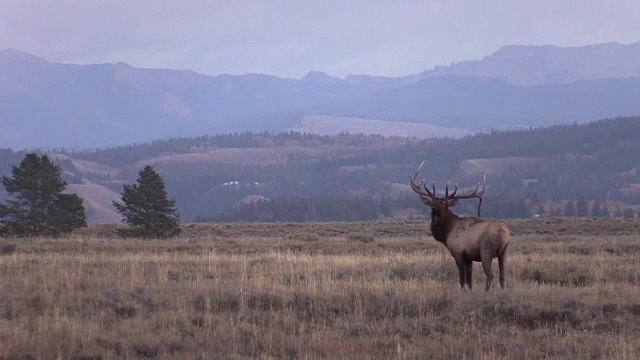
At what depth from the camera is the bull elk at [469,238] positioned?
14.4 meters

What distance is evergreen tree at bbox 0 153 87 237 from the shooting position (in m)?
32.1

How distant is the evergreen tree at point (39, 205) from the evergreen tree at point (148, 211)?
202cm

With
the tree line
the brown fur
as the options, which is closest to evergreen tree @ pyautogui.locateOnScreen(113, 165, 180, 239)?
the tree line

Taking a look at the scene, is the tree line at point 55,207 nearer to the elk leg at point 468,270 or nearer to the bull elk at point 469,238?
the bull elk at point 469,238

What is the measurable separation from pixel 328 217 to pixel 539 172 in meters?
80.8

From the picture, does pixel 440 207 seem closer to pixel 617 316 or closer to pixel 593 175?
pixel 617 316

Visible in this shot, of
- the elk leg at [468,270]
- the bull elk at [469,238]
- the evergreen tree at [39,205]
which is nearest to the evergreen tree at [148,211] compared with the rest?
the evergreen tree at [39,205]

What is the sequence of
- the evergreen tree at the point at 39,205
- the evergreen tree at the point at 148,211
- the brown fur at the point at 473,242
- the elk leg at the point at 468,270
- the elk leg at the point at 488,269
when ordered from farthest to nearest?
the evergreen tree at the point at 148,211 < the evergreen tree at the point at 39,205 < the elk leg at the point at 468,270 < the brown fur at the point at 473,242 < the elk leg at the point at 488,269

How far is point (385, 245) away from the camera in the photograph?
27609 mm

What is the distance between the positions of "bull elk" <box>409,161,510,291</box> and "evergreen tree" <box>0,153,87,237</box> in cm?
2087

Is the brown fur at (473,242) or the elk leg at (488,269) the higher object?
the brown fur at (473,242)

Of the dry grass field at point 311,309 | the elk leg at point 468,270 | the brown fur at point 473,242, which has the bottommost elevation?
the dry grass field at point 311,309

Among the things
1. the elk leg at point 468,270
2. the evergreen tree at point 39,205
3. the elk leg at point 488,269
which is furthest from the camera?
the evergreen tree at point 39,205

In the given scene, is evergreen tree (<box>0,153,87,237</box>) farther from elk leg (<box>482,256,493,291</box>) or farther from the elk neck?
elk leg (<box>482,256,493,291</box>)
